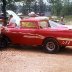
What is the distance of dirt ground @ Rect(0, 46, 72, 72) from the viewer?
30.5 ft

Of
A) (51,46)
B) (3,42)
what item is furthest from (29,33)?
(3,42)

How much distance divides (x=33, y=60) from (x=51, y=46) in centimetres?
172

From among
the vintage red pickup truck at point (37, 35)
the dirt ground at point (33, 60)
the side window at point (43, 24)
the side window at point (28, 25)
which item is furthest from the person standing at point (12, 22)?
the side window at point (43, 24)

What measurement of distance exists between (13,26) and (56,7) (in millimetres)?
21396

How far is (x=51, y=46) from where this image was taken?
1206 cm

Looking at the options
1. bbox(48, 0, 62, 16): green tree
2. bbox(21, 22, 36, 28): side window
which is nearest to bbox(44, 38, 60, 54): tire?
bbox(21, 22, 36, 28): side window

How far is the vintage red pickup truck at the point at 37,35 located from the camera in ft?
38.5

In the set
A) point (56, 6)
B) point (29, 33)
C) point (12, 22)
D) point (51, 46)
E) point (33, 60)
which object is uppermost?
point (12, 22)

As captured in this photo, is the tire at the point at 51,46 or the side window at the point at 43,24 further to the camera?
the side window at the point at 43,24

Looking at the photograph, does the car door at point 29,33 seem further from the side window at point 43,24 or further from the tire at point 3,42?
the tire at point 3,42

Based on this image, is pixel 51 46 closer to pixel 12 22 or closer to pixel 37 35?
pixel 37 35

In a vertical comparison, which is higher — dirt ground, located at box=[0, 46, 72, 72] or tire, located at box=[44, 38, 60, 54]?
tire, located at box=[44, 38, 60, 54]

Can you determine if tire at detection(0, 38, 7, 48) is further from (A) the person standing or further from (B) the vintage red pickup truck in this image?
(A) the person standing

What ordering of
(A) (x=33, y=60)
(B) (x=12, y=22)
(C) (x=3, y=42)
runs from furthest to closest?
(B) (x=12, y=22)
(C) (x=3, y=42)
(A) (x=33, y=60)
